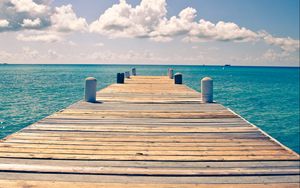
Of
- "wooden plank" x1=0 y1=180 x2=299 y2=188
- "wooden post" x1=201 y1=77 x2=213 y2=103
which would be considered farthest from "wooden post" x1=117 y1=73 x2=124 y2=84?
"wooden plank" x1=0 y1=180 x2=299 y2=188

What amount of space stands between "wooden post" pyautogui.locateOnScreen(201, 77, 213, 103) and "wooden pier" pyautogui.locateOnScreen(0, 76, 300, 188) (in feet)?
11.6

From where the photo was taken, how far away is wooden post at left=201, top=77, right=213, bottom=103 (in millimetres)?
13289

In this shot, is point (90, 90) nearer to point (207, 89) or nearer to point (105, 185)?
point (207, 89)

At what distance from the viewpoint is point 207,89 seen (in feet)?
44.1

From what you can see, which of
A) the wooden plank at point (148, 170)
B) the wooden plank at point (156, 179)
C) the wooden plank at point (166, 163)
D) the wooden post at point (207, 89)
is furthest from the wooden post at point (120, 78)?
the wooden plank at point (156, 179)

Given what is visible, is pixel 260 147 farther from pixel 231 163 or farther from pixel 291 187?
pixel 291 187

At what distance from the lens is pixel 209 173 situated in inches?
210

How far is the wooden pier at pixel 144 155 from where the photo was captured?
16.7 ft

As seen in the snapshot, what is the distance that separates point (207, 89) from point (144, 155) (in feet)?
25.5

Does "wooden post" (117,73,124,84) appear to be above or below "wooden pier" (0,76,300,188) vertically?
above

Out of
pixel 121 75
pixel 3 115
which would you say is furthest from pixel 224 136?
pixel 3 115

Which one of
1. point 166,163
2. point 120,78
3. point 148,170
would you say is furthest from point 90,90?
point 120,78

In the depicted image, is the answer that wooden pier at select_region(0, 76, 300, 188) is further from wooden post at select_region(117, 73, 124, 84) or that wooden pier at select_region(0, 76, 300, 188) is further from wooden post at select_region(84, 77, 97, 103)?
wooden post at select_region(117, 73, 124, 84)

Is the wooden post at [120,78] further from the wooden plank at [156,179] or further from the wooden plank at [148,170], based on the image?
the wooden plank at [156,179]
